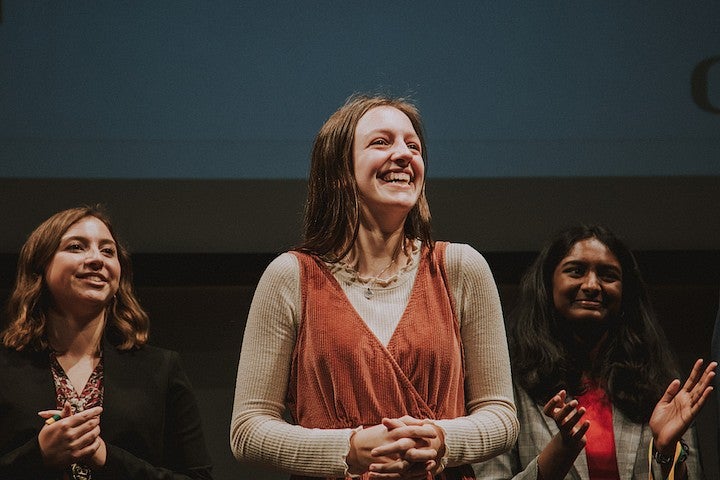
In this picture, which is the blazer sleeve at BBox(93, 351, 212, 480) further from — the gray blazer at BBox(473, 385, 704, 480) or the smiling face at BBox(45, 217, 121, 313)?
the gray blazer at BBox(473, 385, 704, 480)

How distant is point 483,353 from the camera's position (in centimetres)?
186

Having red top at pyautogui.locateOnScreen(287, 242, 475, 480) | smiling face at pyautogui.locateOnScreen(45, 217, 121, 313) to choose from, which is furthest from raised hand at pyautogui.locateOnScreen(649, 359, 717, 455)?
smiling face at pyautogui.locateOnScreen(45, 217, 121, 313)

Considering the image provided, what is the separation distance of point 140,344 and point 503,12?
5.17 feet

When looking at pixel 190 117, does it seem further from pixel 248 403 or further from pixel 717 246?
pixel 717 246

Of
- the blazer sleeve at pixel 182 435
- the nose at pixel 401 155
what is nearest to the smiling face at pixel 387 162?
the nose at pixel 401 155

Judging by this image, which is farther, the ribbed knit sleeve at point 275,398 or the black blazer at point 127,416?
the black blazer at point 127,416

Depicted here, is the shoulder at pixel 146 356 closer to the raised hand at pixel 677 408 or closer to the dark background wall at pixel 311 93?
the dark background wall at pixel 311 93

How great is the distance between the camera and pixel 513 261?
3.21 m

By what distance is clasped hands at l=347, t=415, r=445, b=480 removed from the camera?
1646 millimetres

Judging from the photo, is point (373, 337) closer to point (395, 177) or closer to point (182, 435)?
point (395, 177)

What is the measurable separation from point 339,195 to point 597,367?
3.80 ft

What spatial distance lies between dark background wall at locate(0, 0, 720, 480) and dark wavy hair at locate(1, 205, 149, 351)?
0.51 meters

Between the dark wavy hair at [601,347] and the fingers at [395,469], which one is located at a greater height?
the dark wavy hair at [601,347]

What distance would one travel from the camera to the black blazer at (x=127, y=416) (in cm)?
230
